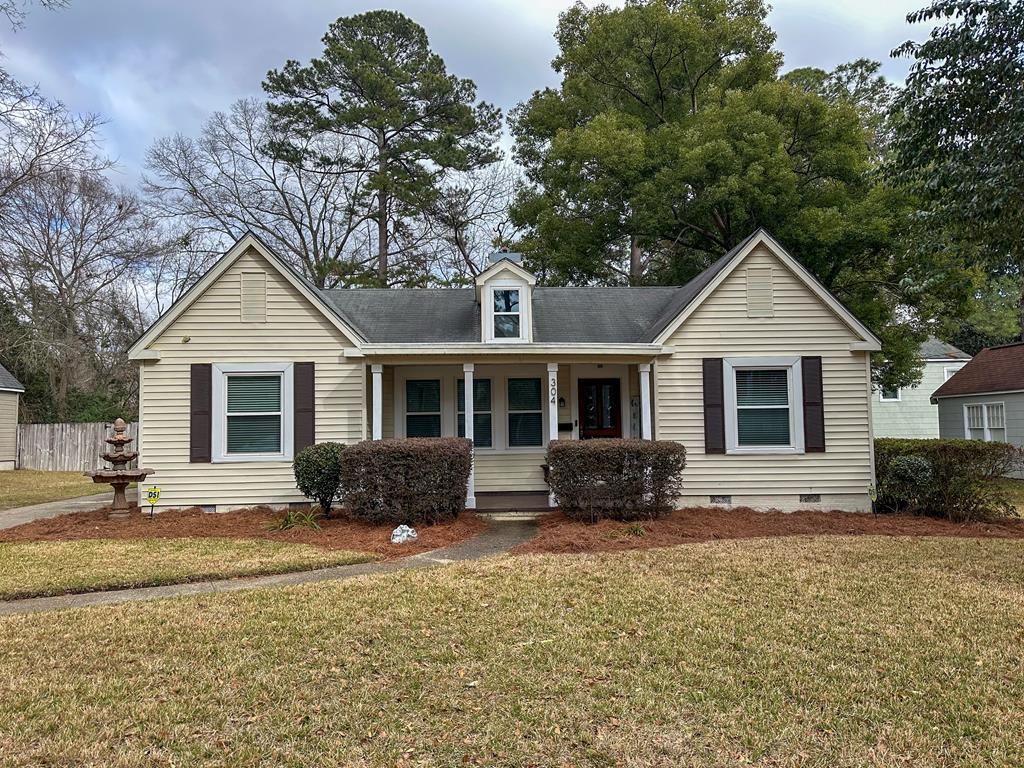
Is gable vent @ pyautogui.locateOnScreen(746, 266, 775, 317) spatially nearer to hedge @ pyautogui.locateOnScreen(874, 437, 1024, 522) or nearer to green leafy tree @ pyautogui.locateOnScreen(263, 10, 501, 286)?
hedge @ pyautogui.locateOnScreen(874, 437, 1024, 522)

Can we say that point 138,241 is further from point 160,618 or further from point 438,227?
point 160,618

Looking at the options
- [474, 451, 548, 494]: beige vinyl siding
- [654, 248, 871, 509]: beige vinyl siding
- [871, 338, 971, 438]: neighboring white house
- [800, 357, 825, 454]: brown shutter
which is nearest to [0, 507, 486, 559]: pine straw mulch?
[474, 451, 548, 494]: beige vinyl siding

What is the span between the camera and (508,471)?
475 inches

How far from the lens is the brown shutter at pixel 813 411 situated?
35.9ft

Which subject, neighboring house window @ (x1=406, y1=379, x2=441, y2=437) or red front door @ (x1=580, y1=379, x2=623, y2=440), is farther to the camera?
red front door @ (x1=580, y1=379, x2=623, y2=440)

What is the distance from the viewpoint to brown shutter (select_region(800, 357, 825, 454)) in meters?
10.9

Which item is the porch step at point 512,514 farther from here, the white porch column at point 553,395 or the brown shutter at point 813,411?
the brown shutter at point 813,411

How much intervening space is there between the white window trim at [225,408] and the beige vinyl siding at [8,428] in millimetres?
18033

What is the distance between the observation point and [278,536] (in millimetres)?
8852

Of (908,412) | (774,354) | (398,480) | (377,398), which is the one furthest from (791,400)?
(908,412)

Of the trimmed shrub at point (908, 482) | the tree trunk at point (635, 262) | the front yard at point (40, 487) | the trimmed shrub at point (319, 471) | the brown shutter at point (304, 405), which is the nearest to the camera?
the trimmed shrub at point (319, 471)

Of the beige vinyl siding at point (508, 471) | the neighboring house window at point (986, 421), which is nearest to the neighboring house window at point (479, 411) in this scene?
the beige vinyl siding at point (508, 471)

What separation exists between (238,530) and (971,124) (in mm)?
13578

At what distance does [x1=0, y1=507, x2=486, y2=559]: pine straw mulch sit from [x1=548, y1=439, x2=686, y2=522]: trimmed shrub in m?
1.51
